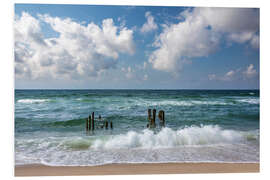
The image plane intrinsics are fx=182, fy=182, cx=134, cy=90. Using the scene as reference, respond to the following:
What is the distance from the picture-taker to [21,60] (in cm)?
404

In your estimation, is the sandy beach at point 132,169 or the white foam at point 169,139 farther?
the white foam at point 169,139

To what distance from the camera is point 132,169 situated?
2.86m

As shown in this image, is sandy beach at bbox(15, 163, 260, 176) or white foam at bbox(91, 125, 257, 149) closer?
sandy beach at bbox(15, 163, 260, 176)

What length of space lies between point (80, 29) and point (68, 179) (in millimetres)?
3075

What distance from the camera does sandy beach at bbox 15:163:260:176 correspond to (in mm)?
2779

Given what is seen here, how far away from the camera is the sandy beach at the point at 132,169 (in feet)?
9.12

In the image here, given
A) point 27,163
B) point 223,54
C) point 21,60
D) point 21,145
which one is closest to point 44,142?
point 21,145

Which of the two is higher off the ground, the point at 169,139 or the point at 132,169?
the point at 169,139

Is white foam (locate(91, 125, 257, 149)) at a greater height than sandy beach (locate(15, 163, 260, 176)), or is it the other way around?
white foam (locate(91, 125, 257, 149))

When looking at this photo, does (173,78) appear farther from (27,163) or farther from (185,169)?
(27,163)

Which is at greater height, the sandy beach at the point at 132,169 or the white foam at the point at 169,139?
the white foam at the point at 169,139

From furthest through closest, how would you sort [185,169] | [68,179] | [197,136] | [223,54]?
1. [223,54]
2. [197,136]
3. [185,169]
4. [68,179]

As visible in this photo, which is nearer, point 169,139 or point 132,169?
point 132,169
